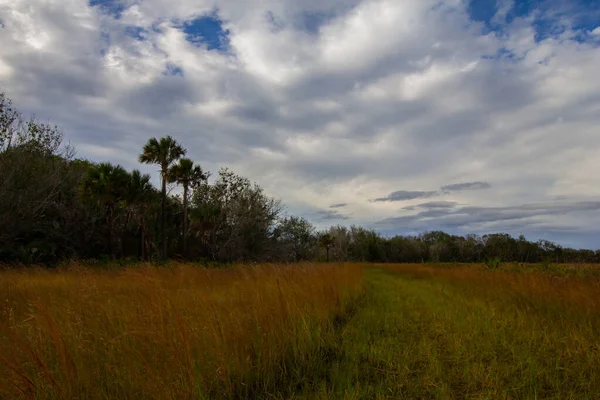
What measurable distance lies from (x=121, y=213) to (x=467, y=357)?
102 ft

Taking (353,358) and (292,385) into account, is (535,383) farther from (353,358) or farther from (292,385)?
(292,385)

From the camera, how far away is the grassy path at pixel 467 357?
3.21 m

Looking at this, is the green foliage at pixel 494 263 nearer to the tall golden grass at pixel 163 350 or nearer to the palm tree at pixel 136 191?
the tall golden grass at pixel 163 350

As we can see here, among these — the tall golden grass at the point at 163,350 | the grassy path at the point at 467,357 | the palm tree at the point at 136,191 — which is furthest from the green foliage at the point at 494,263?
the palm tree at the point at 136,191

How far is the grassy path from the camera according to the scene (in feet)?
10.5

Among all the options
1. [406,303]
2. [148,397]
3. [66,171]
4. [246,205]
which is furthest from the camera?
[246,205]

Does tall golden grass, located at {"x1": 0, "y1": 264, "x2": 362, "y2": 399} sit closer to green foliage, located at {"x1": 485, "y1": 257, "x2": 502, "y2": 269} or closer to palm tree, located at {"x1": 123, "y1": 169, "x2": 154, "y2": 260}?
green foliage, located at {"x1": 485, "y1": 257, "x2": 502, "y2": 269}

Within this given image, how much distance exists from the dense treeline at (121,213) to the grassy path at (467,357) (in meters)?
11.3

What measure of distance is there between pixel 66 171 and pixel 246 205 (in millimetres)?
17035

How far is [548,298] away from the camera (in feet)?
23.8

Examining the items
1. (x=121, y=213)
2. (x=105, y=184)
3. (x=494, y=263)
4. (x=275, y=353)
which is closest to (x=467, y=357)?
(x=275, y=353)

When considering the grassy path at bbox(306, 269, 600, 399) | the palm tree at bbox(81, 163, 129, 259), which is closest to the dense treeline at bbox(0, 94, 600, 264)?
the palm tree at bbox(81, 163, 129, 259)

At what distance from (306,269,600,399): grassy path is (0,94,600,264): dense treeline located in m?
11.3

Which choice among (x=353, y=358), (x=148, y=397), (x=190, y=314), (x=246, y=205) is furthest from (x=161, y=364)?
(x=246, y=205)
